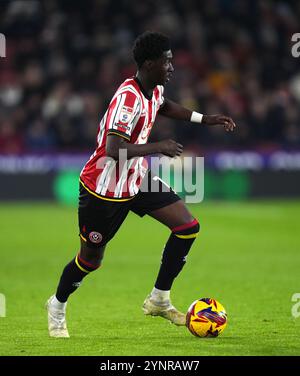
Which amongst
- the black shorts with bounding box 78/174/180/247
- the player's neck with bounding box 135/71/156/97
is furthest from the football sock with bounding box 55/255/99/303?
the player's neck with bounding box 135/71/156/97

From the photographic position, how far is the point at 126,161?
7215 mm

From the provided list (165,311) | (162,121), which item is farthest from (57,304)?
(162,121)

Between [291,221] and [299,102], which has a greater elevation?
[299,102]

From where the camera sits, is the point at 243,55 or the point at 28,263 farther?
the point at 243,55

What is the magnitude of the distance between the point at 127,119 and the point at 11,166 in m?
12.4

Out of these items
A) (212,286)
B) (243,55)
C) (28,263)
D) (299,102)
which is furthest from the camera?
(243,55)

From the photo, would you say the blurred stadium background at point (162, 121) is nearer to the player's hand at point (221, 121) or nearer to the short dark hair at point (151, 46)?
the player's hand at point (221, 121)

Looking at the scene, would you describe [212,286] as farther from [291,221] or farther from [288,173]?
[288,173]

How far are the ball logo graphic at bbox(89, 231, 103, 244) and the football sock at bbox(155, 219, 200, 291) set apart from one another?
2.27 feet

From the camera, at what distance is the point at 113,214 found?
23.7 feet

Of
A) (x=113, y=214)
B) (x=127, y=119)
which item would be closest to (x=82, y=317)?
(x=113, y=214)

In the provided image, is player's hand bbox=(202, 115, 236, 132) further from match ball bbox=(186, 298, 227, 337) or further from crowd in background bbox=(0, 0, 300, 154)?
crowd in background bbox=(0, 0, 300, 154)

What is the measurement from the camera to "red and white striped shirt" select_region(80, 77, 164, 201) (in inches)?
276

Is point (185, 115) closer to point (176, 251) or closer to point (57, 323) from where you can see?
point (176, 251)
